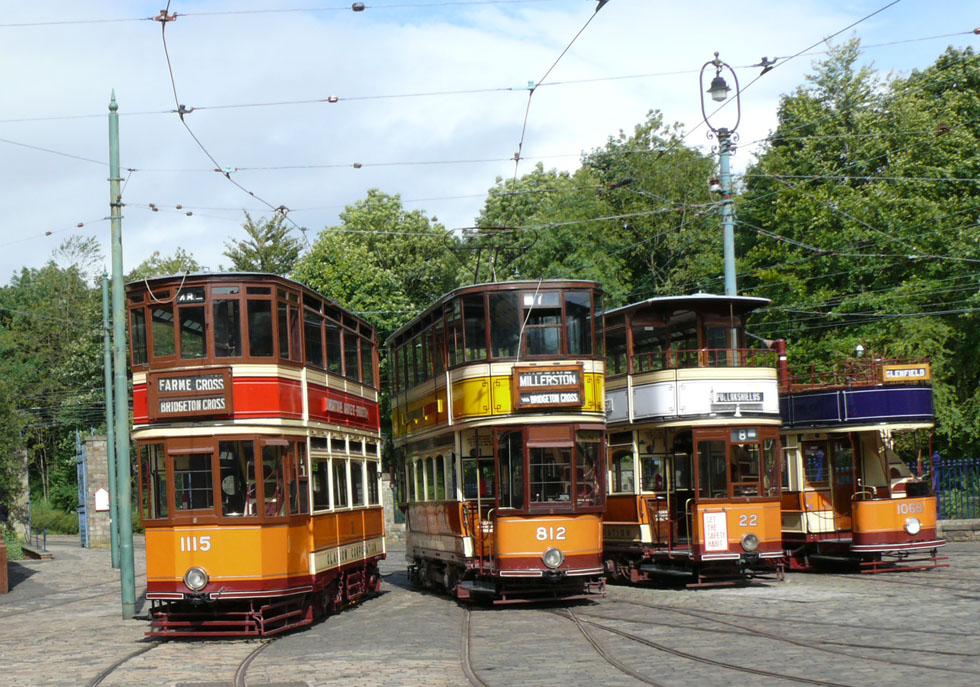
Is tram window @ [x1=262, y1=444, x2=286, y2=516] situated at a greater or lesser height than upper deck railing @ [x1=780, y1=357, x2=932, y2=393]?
lesser

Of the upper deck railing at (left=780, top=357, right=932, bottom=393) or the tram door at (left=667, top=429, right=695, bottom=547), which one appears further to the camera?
the upper deck railing at (left=780, top=357, right=932, bottom=393)

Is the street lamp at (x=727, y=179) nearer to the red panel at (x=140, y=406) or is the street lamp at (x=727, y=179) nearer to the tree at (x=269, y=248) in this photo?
the red panel at (x=140, y=406)

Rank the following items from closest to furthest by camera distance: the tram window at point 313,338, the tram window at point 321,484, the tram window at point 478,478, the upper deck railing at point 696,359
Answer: the tram window at point 321,484, the tram window at point 313,338, the tram window at point 478,478, the upper deck railing at point 696,359

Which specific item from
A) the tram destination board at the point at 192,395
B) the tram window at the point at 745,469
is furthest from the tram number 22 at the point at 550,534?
the tram destination board at the point at 192,395

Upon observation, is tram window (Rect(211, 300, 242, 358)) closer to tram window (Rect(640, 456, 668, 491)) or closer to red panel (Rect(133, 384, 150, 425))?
red panel (Rect(133, 384, 150, 425))

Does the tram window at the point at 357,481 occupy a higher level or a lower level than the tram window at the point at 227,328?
lower

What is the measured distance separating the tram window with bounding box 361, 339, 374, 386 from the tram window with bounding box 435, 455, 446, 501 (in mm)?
2057

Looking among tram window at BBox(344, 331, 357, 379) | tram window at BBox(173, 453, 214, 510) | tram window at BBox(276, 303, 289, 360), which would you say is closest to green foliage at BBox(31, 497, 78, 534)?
tram window at BBox(344, 331, 357, 379)

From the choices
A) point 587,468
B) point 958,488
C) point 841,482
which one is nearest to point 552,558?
point 587,468

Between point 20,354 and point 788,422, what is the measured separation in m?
55.7

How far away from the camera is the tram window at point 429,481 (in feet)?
75.3

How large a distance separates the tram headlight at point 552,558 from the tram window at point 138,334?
642 centimetres

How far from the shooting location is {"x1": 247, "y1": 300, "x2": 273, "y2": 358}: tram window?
56.2ft

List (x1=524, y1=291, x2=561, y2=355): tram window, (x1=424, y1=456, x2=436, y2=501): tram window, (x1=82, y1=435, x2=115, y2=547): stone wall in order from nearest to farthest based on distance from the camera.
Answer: (x1=524, y1=291, x2=561, y2=355): tram window < (x1=424, y1=456, x2=436, y2=501): tram window < (x1=82, y1=435, x2=115, y2=547): stone wall
